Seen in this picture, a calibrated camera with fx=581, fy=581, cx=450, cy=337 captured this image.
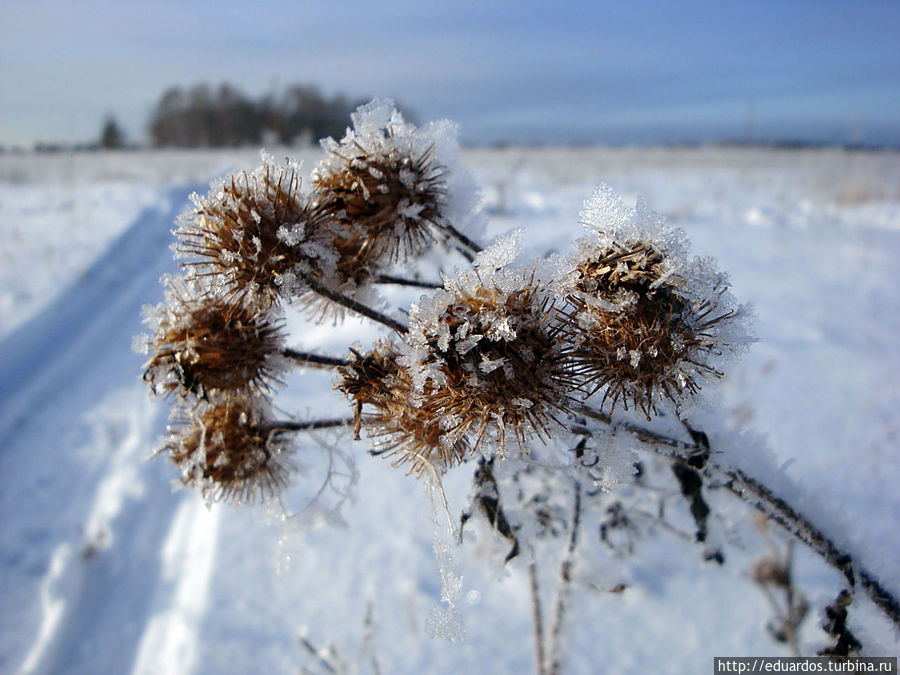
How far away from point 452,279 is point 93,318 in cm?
731

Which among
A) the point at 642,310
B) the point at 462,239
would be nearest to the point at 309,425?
the point at 462,239

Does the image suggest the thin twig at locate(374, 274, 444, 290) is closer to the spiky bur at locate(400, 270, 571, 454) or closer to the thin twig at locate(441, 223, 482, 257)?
the thin twig at locate(441, 223, 482, 257)

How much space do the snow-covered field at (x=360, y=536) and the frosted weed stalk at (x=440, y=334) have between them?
0.46ft

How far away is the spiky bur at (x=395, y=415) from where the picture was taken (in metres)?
1.08

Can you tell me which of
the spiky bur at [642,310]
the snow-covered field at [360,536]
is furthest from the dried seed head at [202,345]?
the spiky bur at [642,310]

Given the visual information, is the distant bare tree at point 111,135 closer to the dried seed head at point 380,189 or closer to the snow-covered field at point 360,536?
the snow-covered field at point 360,536

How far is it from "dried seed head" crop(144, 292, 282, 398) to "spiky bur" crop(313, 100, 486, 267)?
291 millimetres

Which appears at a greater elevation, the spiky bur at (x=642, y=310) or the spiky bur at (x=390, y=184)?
the spiky bur at (x=390, y=184)

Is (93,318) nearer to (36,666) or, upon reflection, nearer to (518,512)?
(36,666)

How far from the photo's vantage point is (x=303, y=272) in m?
1.22

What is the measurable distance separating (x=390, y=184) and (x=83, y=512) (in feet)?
11.9

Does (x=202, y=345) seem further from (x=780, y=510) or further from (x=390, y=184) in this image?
(x=780, y=510)

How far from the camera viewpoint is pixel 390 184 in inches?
51.1

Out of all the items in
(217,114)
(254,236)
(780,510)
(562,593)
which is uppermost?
(217,114)
